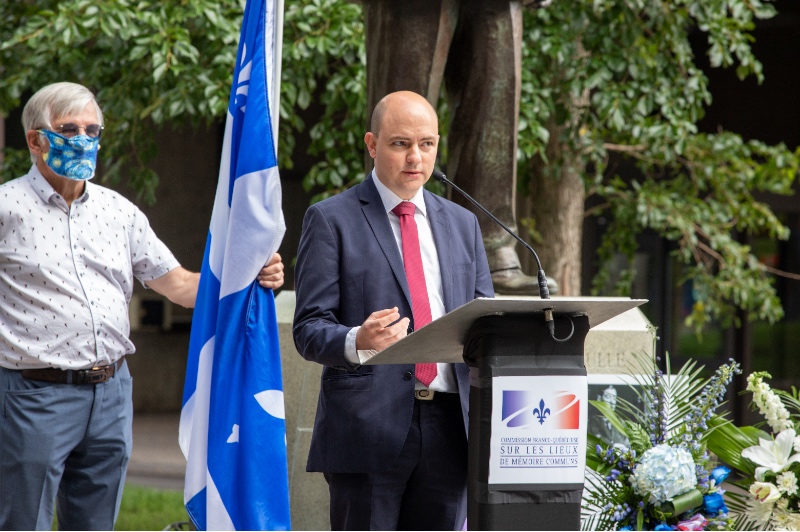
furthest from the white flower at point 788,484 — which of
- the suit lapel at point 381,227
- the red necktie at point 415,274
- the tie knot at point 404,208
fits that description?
the tie knot at point 404,208

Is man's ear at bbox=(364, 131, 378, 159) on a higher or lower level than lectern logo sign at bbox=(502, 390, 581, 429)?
higher

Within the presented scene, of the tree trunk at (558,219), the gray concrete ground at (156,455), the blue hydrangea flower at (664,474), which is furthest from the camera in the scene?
the gray concrete ground at (156,455)

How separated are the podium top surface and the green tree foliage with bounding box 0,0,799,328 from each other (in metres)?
3.56

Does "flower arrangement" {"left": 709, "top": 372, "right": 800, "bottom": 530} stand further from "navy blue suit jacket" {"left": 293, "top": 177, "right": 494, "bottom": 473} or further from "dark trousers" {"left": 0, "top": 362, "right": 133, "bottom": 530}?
"dark trousers" {"left": 0, "top": 362, "right": 133, "bottom": 530}

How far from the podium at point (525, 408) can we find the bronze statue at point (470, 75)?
1.79m

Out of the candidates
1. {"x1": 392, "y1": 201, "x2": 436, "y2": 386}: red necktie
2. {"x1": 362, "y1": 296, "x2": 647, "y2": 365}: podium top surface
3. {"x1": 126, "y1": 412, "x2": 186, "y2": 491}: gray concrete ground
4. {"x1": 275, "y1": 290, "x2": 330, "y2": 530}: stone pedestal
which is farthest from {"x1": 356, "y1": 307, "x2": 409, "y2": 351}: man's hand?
{"x1": 126, "y1": 412, "x2": 186, "y2": 491}: gray concrete ground

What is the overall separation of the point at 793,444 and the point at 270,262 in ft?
4.79

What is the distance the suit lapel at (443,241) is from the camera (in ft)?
8.30

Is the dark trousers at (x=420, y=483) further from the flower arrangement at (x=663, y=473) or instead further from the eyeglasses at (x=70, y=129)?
the eyeglasses at (x=70, y=129)

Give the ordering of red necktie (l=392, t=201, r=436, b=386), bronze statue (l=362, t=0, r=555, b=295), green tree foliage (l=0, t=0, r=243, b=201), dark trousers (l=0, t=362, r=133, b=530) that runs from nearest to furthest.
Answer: red necktie (l=392, t=201, r=436, b=386)
dark trousers (l=0, t=362, r=133, b=530)
bronze statue (l=362, t=0, r=555, b=295)
green tree foliage (l=0, t=0, r=243, b=201)

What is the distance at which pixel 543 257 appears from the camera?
294 inches

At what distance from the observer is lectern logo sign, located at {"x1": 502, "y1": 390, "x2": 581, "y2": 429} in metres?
2.10

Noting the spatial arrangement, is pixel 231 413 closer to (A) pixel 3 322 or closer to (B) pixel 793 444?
(A) pixel 3 322

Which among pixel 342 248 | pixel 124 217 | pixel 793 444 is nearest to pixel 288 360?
pixel 124 217
